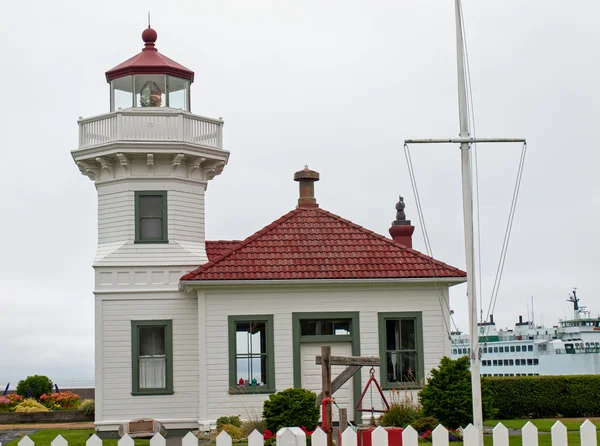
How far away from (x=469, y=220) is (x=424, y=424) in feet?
26.3

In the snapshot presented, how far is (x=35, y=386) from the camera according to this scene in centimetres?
2902

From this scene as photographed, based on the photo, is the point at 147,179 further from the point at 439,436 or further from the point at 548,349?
the point at 548,349

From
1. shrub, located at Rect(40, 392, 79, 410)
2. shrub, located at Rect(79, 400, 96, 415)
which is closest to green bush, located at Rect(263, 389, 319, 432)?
shrub, located at Rect(79, 400, 96, 415)

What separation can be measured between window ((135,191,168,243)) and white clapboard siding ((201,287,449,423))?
79.4 inches

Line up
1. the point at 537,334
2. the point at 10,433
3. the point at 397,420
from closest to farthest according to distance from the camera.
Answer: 1. the point at 397,420
2. the point at 10,433
3. the point at 537,334

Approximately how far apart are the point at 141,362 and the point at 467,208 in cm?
1320

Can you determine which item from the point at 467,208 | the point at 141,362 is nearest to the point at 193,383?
the point at 141,362

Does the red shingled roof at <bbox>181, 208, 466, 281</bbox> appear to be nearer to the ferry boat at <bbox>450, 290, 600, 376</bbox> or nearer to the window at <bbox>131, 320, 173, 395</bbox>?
the window at <bbox>131, 320, 173, 395</bbox>

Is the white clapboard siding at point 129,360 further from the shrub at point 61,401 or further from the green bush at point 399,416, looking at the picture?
the shrub at point 61,401

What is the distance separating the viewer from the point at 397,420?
17.6 m

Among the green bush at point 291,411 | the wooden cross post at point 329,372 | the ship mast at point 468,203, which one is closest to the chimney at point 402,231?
the green bush at point 291,411

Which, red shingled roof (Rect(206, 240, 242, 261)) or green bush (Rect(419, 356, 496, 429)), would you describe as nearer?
green bush (Rect(419, 356, 496, 429))

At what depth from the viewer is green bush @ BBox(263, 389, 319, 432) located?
52.3 ft

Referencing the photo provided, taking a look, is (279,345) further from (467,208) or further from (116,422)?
(467,208)
